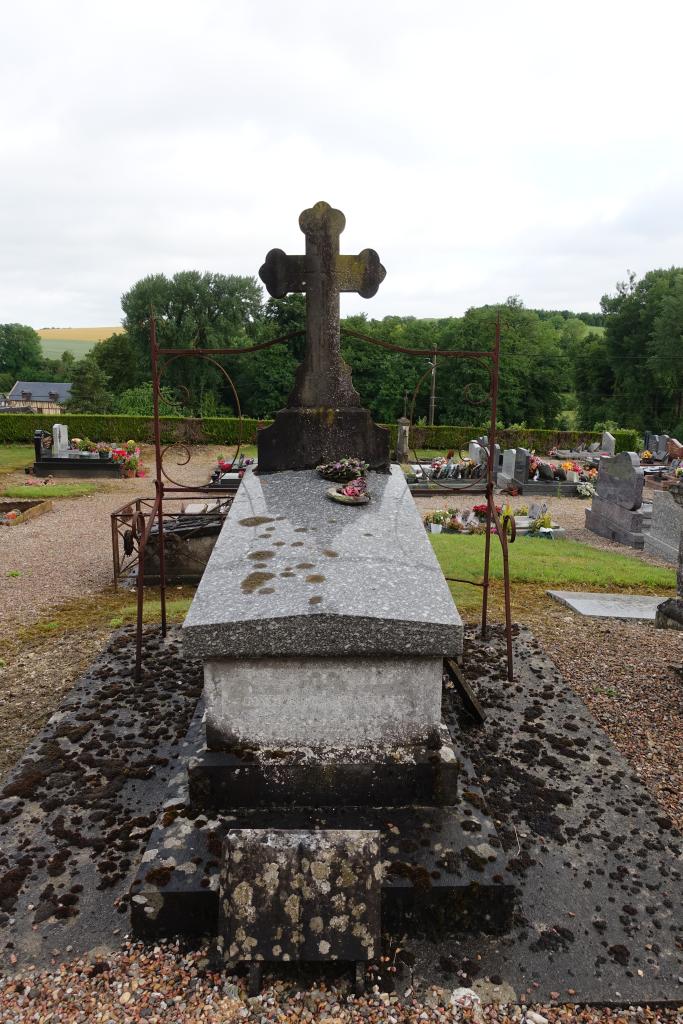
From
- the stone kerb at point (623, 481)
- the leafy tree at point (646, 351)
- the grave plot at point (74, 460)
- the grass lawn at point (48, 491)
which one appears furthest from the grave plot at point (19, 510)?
the leafy tree at point (646, 351)

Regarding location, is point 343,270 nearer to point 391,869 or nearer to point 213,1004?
point 391,869

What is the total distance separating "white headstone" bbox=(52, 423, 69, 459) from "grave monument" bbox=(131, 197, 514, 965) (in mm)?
19922

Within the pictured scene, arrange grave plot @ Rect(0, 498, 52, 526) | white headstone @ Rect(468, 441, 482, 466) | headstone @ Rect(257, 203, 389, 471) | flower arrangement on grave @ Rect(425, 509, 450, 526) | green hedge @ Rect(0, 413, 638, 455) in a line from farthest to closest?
green hedge @ Rect(0, 413, 638, 455), white headstone @ Rect(468, 441, 482, 466), flower arrangement on grave @ Rect(425, 509, 450, 526), grave plot @ Rect(0, 498, 52, 526), headstone @ Rect(257, 203, 389, 471)

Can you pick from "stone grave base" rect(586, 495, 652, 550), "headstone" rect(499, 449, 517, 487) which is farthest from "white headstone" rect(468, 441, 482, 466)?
"stone grave base" rect(586, 495, 652, 550)

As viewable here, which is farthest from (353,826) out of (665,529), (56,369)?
(56,369)

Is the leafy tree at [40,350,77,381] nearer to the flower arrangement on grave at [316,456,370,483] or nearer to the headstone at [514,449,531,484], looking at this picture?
the headstone at [514,449,531,484]

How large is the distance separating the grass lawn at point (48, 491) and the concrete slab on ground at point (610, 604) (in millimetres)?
13497

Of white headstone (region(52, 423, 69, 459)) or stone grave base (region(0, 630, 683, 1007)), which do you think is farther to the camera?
white headstone (region(52, 423, 69, 459))

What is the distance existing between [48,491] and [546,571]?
533 inches

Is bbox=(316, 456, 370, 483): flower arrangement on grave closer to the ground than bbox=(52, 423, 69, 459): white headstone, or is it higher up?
higher up

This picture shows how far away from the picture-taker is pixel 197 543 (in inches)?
348

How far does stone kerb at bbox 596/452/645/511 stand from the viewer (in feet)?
41.8

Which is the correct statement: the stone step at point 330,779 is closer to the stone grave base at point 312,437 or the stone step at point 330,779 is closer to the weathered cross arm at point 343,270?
the stone grave base at point 312,437

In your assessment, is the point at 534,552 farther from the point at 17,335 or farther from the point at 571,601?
the point at 17,335
